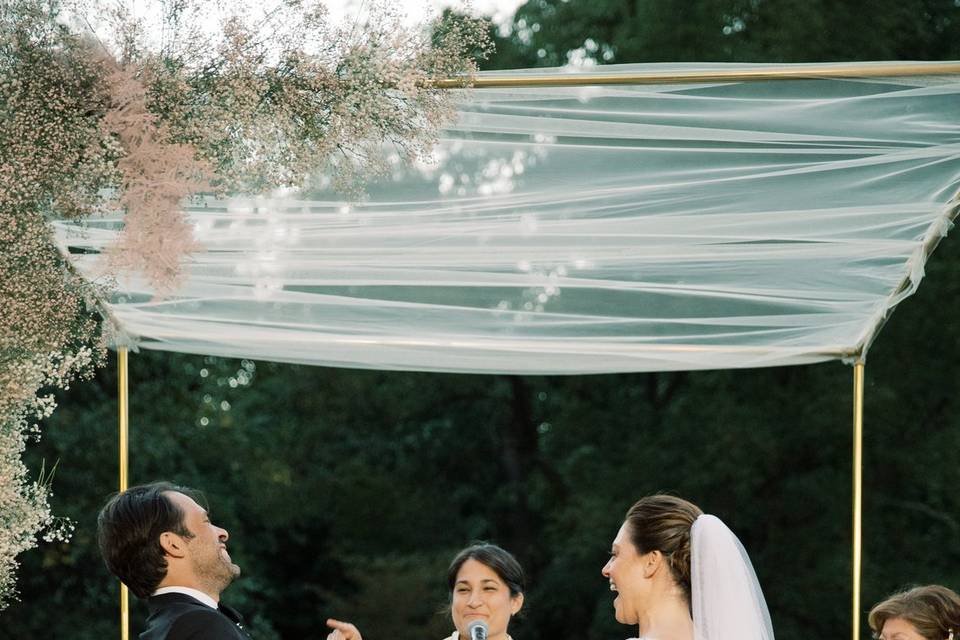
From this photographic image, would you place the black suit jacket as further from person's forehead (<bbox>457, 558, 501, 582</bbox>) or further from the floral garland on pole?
person's forehead (<bbox>457, 558, 501, 582</bbox>)

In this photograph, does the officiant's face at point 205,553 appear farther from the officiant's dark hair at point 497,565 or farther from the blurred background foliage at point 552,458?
the blurred background foliage at point 552,458

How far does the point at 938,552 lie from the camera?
11.5 metres

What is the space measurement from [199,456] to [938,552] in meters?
7.00

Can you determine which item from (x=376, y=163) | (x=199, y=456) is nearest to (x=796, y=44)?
(x=199, y=456)

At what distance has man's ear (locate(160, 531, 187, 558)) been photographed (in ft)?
9.14

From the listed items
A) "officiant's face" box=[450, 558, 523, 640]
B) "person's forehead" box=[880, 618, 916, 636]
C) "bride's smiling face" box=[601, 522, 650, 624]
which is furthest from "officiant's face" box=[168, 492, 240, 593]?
"person's forehead" box=[880, 618, 916, 636]

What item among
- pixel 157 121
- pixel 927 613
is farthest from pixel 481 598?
pixel 157 121

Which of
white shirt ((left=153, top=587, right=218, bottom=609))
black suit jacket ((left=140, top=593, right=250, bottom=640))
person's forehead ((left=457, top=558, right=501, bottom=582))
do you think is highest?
person's forehead ((left=457, top=558, right=501, bottom=582))

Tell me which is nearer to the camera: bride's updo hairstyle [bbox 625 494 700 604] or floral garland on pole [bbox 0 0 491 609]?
floral garland on pole [bbox 0 0 491 609]

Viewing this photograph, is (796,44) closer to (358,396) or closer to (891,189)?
(358,396)

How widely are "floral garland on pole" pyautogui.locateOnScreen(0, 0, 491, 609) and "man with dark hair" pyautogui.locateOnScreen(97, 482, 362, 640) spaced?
242 mm

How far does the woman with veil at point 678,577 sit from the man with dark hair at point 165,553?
61 cm

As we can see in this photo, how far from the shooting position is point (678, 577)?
270 cm

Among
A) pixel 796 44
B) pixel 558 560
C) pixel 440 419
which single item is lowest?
pixel 558 560
